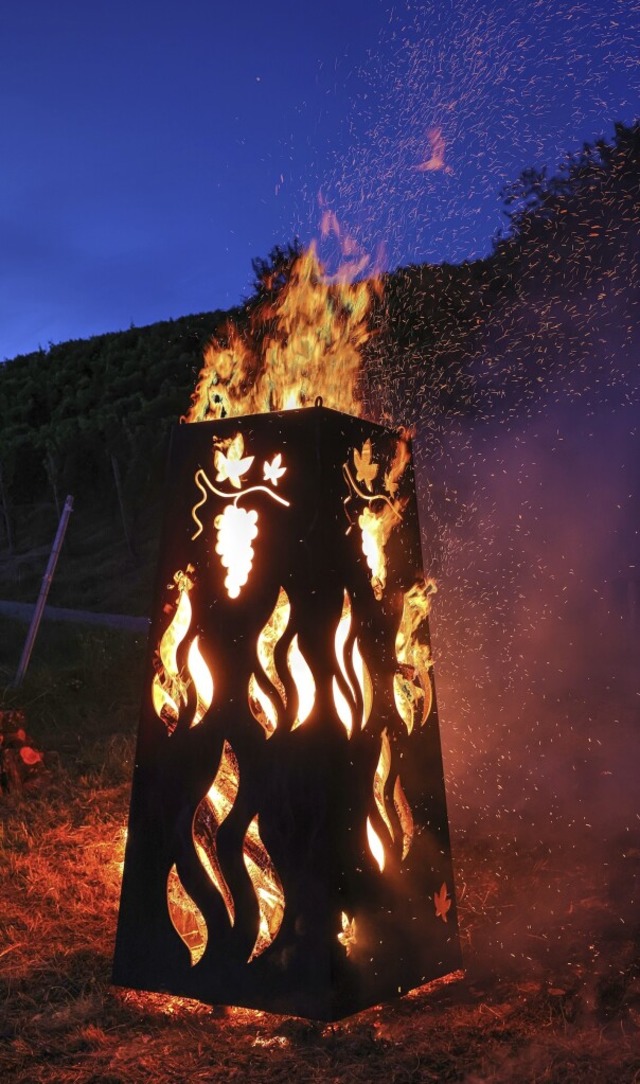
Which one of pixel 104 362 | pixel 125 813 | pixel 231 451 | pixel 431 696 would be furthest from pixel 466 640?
pixel 104 362

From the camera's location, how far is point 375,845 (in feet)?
12.0

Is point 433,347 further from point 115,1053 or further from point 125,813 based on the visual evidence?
point 115,1053

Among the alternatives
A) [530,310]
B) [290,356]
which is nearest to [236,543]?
[290,356]

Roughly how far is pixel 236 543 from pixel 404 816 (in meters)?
1.18

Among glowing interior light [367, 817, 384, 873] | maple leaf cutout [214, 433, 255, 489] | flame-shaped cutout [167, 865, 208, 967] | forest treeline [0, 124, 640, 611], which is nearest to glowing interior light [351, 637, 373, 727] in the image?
glowing interior light [367, 817, 384, 873]

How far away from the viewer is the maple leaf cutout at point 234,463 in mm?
3764

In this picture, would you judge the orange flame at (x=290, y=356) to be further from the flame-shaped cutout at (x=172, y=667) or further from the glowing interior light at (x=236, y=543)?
the flame-shaped cutout at (x=172, y=667)

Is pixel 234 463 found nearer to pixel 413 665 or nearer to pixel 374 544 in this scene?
pixel 374 544

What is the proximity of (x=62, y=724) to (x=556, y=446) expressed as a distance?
15.5 ft

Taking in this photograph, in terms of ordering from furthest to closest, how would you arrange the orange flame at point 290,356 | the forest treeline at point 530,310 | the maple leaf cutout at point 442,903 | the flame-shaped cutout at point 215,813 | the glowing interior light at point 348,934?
the forest treeline at point 530,310, the orange flame at point 290,356, the maple leaf cutout at point 442,903, the flame-shaped cutout at point 215,813, the glowing interior light at point 348,934

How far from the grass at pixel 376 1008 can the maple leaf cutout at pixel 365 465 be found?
1.83 meters

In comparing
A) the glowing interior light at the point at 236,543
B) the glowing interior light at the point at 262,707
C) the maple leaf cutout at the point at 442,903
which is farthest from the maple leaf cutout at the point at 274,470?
the maple leaf cutout at the point at 442,903

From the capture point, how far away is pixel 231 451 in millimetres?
3812

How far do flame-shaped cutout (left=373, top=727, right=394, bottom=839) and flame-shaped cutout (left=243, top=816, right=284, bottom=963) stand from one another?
1.42 feet
